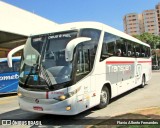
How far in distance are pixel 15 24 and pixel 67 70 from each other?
19605 mm

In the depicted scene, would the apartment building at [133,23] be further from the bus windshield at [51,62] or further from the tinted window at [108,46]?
the bus windshield at [51,62]

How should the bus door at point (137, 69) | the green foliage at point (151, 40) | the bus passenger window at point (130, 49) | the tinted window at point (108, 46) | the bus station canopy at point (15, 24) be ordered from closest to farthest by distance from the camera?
the tinted window at point (108, 46)
the bus passenger window at point (130, 49)
the bus door at point (137, 69)
the bus station canopy at point (15, 24)
the green foliage at point (151, 40)

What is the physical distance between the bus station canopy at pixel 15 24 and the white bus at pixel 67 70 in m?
15.3

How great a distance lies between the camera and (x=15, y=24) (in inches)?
1037

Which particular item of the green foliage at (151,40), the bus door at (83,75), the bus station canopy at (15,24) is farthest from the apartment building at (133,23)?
the bus door at (83,75)

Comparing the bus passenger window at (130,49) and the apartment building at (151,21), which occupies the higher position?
the apartment building at (151,21)

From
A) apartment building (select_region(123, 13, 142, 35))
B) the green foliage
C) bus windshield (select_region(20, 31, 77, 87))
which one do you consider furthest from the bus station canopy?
apartment building (select_region(123, 13, 142, 35))

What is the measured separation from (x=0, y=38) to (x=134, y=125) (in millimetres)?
23479

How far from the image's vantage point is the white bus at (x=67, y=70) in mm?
7898

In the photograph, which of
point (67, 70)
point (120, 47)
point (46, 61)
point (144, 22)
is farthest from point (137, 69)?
point (144, 22)

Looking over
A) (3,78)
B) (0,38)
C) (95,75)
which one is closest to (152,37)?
(0,38)

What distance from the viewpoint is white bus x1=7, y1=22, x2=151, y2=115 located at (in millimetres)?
7898

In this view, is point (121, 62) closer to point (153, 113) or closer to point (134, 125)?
point (153, 113)

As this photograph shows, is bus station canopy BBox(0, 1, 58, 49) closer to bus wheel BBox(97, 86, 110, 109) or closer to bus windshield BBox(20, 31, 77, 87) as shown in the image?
bus wheel BBox(97, 86, 110, 109)
